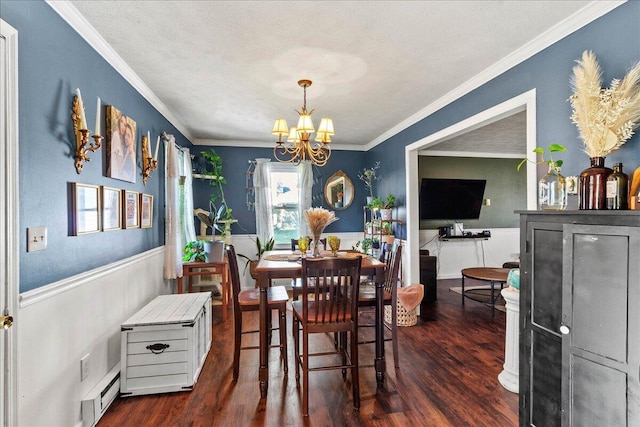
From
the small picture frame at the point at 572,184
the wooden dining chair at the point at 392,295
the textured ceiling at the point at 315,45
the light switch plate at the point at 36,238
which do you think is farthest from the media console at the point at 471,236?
the light switch plate at the point at 36,238

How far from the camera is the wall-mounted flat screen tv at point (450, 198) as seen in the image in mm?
6051

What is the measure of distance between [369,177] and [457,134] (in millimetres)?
2209

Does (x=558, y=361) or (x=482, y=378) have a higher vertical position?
(x=558, y=361)

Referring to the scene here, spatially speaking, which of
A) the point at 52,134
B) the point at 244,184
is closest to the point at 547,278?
the point at 52,134

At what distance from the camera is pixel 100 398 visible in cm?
211

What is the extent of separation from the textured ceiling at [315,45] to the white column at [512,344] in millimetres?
1877

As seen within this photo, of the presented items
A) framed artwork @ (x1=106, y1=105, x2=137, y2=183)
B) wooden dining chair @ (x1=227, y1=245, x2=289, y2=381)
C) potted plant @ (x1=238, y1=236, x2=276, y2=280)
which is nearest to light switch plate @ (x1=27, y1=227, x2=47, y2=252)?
framed artwork @ (x1=106, y1=105, x2=137, y2=183)

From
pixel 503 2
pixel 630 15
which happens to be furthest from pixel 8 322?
pixel 630 15

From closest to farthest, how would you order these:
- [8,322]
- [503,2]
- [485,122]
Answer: [8,322] < [503,2] < [485,122]

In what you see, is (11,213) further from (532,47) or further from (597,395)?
(532,47)

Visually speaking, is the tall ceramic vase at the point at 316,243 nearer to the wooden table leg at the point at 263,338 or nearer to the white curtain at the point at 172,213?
the wooden table leg at the point at 263,338

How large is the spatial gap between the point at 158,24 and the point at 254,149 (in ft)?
11.5

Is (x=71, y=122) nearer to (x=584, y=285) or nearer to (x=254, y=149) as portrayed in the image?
(x=584, y=285)

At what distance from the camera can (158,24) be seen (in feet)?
6.73
